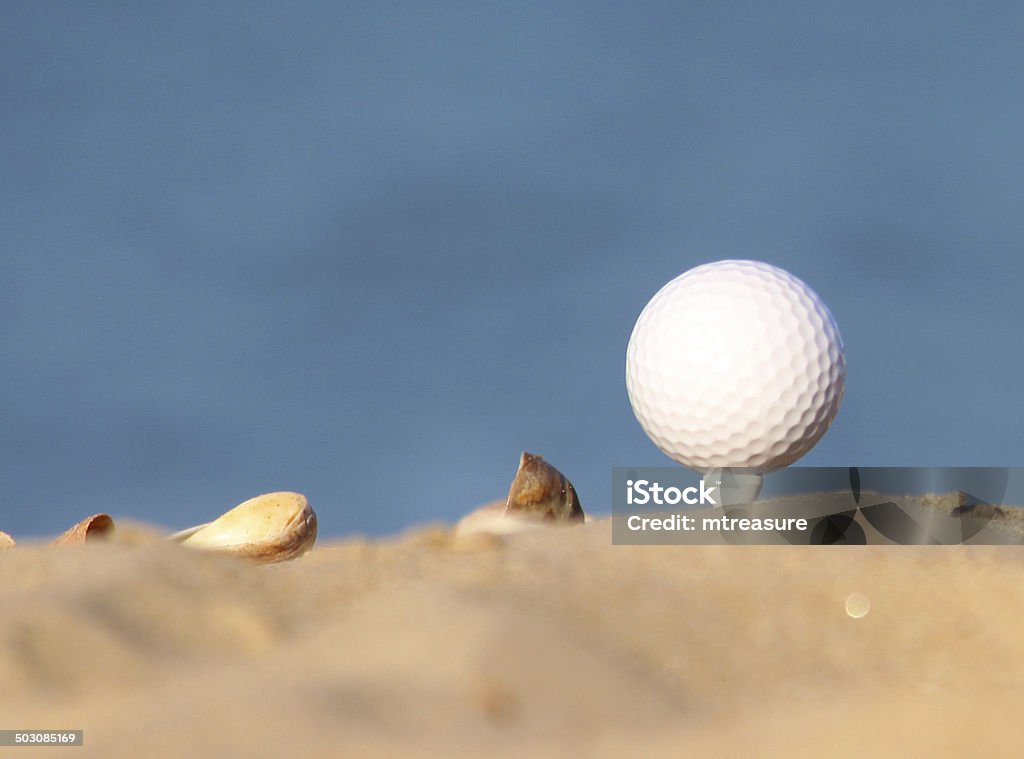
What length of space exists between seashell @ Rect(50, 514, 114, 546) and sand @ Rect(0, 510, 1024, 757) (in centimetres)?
36

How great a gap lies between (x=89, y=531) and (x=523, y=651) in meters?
3.04

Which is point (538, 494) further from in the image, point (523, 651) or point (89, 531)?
point (523, 651)

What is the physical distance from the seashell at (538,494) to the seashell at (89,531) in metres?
2.14

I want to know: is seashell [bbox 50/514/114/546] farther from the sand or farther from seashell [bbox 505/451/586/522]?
seashell [bbox 505/451/586/522]

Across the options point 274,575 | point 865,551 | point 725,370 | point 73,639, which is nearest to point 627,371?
point 725,370

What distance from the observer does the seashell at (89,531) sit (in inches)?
221

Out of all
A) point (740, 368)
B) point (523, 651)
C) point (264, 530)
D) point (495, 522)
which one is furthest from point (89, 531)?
point (740, 368)

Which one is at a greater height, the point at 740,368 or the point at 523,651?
the point at 740,368

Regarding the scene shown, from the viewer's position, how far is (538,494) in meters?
6.47

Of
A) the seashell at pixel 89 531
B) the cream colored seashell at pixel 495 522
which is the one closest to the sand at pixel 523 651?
the seashell at pixel 89 531

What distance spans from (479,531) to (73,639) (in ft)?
9.20

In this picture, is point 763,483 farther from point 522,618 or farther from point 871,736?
point 871,736

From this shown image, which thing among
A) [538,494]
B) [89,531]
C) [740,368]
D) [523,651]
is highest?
[740,368]

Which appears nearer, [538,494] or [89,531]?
[89,531]
